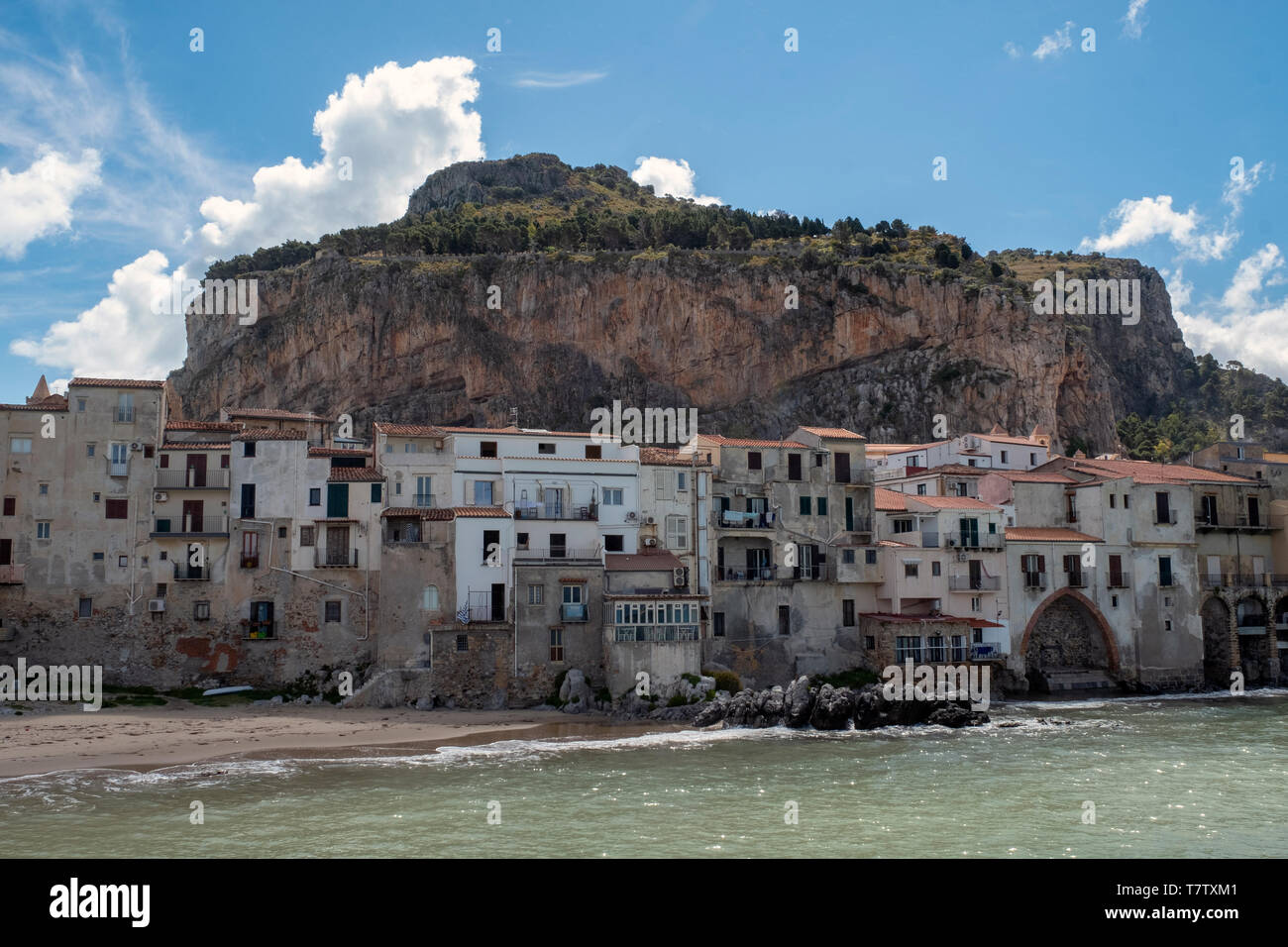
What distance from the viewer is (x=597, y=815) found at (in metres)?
27.6

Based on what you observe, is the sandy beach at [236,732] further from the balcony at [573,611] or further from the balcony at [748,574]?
the balcony at [748,574]

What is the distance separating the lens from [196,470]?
48.8 meters

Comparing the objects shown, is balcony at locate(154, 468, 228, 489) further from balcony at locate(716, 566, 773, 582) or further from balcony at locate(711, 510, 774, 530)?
balcony at locate(716, 566, 773, 582)

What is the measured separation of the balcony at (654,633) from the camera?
1802 inches

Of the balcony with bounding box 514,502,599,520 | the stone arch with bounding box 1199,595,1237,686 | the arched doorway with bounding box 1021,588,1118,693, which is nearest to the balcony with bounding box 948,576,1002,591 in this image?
the arched doorway with bounding box 1021,588,1118,693

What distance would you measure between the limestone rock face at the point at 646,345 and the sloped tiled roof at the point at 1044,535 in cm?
4589

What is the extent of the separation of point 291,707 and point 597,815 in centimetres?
2173

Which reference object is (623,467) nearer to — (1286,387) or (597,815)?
(597,815)

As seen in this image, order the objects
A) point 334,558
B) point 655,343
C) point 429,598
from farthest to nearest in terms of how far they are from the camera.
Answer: point 655,343, point 334,558, point 429,598

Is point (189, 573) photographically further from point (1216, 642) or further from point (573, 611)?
point (1216, 642)

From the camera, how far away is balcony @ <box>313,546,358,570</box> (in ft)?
157

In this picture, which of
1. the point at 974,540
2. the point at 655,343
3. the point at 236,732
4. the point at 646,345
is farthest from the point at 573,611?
the point at 655,343

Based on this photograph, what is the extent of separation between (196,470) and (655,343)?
66.6 m

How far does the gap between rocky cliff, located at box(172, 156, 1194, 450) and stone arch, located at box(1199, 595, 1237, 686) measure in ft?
147
